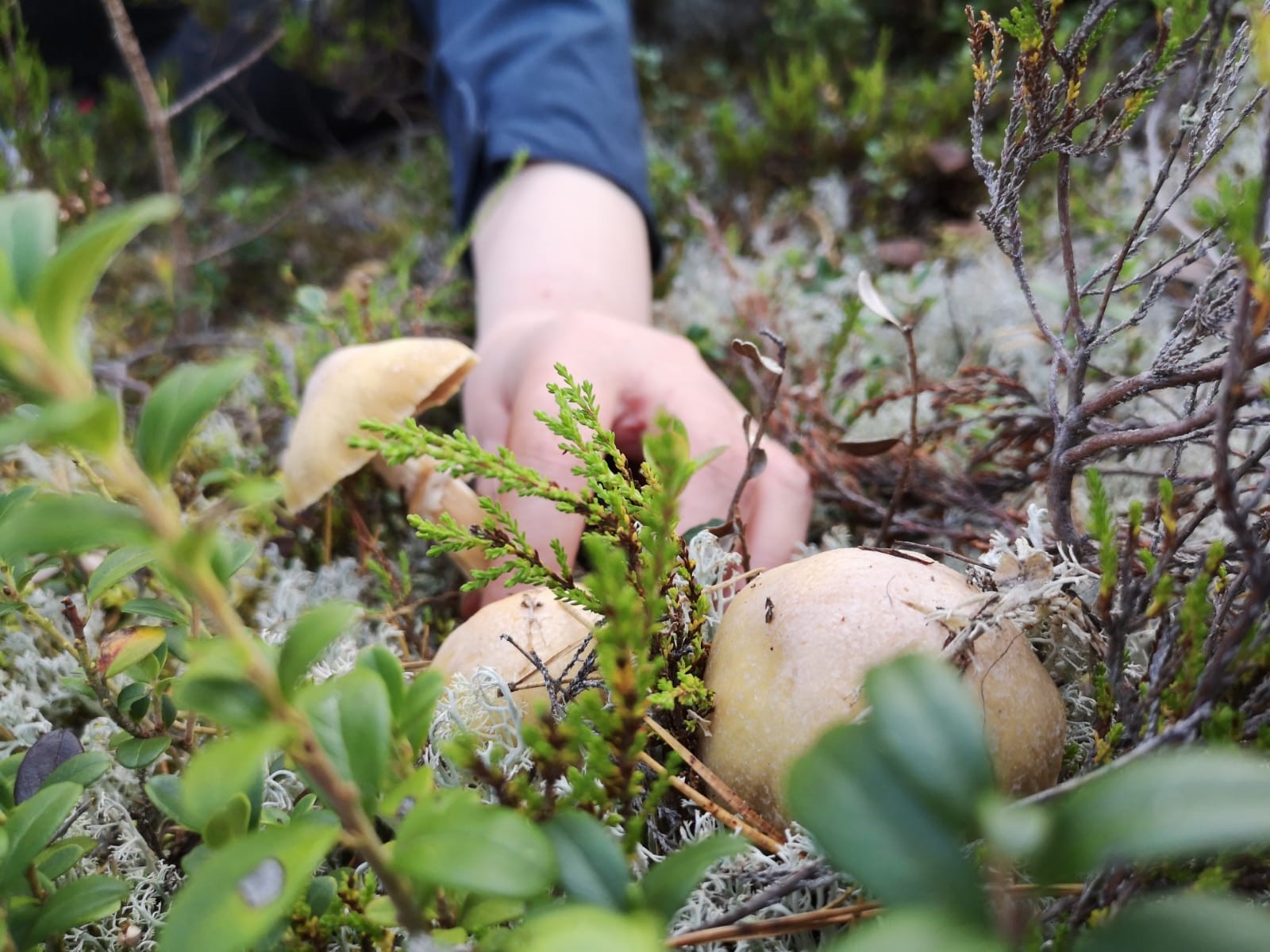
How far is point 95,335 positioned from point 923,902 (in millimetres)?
1830

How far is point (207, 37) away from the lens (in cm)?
226

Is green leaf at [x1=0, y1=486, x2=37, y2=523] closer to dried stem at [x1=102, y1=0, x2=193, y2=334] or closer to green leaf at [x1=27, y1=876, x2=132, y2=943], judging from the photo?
green leaf at [x1=27, y1=876, x2=132, y2=943]

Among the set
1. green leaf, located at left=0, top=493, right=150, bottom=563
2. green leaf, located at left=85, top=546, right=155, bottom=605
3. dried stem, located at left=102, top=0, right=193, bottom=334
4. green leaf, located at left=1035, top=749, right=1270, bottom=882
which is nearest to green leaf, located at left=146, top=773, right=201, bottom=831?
green leaf, located at left=85, top=546, right=155, bottom=605

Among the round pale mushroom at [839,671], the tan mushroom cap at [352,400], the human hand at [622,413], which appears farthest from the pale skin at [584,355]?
the round pale mushroom at [839,671]

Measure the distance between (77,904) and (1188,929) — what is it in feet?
1.91

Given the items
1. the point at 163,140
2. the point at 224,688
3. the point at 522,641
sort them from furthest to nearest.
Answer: the point at 163,140
the point at 522,641
the point at 224,688

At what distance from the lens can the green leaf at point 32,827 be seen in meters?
0.49

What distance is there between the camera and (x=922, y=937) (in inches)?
11.6

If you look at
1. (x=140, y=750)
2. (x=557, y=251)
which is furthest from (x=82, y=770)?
(x=557, y=251)

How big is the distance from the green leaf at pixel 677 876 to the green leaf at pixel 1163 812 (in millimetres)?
148

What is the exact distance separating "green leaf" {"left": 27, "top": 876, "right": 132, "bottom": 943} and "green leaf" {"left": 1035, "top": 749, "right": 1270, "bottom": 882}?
53 cm

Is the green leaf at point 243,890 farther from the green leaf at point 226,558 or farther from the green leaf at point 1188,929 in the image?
the green leaf at point 1188,929

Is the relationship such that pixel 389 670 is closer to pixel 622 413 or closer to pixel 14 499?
pixel 14 499

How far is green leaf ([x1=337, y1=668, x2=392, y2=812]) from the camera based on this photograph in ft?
1.37
